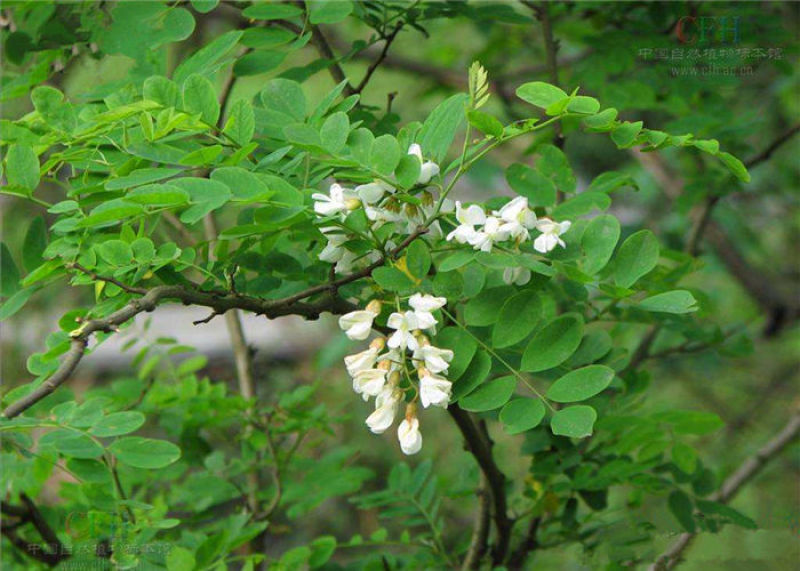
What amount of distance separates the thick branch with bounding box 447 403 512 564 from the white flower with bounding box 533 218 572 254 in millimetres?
205

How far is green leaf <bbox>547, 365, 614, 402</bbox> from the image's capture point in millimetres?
871

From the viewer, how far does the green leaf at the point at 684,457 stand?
1258 millimetres

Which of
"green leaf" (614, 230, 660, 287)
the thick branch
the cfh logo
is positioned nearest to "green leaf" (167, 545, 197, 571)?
the thick branch

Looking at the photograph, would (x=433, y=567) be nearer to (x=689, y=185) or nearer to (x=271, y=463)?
(x=271, y=463)

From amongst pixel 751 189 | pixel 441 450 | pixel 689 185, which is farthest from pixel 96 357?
pixel 689 185

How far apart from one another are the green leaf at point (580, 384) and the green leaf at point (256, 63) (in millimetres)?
513

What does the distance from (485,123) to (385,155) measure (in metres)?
0.09

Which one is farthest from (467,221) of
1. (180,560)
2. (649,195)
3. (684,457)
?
(649,195)

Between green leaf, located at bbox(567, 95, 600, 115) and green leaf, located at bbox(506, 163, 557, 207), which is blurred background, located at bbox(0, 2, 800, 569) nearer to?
green leaf, located at bbox(506, 163, 557, 207)

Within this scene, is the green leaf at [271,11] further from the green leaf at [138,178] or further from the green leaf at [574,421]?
the green leaf at [574,421]

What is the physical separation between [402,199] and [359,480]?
67 centimetres

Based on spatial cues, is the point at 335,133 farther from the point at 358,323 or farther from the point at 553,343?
the point at 553,343

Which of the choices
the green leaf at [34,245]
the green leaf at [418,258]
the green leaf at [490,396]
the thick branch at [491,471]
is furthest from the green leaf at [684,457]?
the green leaf at [34,245]

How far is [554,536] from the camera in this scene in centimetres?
136
